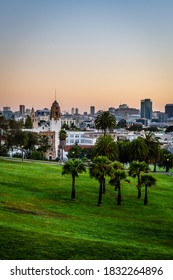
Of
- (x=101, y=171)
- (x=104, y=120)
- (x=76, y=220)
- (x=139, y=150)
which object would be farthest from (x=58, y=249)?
(x=104, y=120)

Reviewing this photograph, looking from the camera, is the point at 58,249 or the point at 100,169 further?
the point at 100,169

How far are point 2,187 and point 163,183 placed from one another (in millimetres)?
18021

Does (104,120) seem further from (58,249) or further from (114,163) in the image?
(58,249)

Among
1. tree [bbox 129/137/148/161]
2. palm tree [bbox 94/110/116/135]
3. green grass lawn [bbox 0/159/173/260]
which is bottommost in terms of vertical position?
green grass lawn [bbox 0/159/173/260]

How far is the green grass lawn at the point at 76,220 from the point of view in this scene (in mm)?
15359

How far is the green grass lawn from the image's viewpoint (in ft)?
50.4

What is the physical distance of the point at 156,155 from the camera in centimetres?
4922

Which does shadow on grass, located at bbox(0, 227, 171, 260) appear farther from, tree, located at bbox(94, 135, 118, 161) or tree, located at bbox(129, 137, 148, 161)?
tree, located at bbox(129, 137, 148, 161)

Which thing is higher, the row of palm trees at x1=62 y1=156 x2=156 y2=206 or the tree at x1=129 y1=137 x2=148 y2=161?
the tree at x1=129 y1=137 x2=148 y2=161

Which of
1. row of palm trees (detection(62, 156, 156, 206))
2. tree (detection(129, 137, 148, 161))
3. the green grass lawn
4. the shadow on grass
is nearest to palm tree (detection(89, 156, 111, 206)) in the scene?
row of palm trees (detection(62, 156, 156, 206))

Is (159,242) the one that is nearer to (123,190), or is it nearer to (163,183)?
(123,190)

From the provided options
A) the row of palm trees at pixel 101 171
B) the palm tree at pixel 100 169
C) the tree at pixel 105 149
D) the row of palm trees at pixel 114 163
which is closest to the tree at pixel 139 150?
the row of palm trees at pixel 114 163

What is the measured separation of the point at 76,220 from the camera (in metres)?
23.4

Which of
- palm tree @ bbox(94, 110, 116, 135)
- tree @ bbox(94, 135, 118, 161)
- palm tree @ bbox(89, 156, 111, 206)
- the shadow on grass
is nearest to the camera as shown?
the shadow on grass
